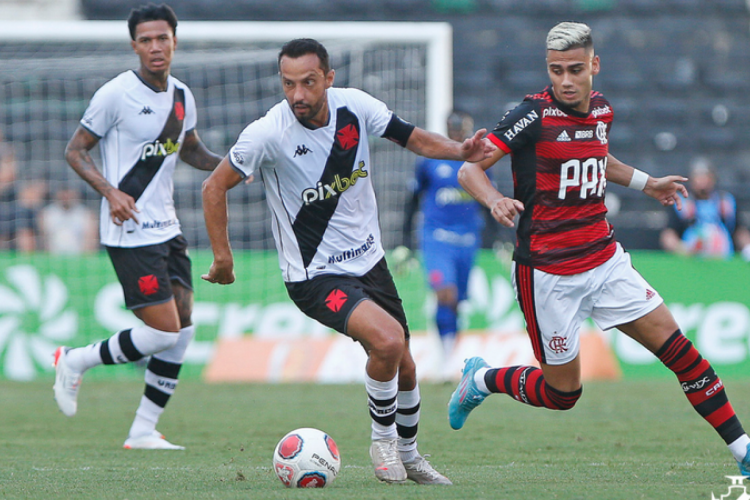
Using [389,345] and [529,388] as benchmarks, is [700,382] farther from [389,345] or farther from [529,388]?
[389,345]

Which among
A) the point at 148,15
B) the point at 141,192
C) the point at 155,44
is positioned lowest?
the point at 141,192

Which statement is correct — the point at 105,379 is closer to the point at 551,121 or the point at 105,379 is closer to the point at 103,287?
the point at 103,287

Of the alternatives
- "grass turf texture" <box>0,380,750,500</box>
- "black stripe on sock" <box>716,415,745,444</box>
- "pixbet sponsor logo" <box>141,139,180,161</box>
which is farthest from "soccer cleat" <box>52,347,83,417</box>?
"black stripe on sock" <box>716,415,745,444</box>

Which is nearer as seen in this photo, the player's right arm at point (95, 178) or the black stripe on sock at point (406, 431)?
the black stripe on sock at point (406, 431)

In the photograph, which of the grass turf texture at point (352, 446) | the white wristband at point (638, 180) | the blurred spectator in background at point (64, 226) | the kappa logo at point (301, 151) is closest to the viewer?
the grass turf texture at point (352, 446)

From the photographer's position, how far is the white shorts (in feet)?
18.7

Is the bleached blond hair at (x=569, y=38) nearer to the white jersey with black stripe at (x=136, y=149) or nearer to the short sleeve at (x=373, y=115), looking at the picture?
the short sleeve at (x=373, y=115)

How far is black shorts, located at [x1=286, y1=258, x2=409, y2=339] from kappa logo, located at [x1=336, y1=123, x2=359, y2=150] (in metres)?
0.67

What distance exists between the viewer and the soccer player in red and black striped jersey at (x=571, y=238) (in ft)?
18.5

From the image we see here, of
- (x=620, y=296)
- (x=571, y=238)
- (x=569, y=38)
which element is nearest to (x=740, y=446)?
(x=620, y=296)

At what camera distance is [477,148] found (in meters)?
5.61

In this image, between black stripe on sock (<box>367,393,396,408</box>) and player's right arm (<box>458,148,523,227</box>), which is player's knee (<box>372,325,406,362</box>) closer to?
black stripe on sock (<box>367,393,396,408</box>)

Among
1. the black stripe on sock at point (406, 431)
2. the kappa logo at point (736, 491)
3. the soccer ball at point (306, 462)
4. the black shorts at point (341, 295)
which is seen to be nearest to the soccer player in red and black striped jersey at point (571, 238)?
the kappa logo at point (736, 491)

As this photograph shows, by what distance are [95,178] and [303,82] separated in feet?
7.11
